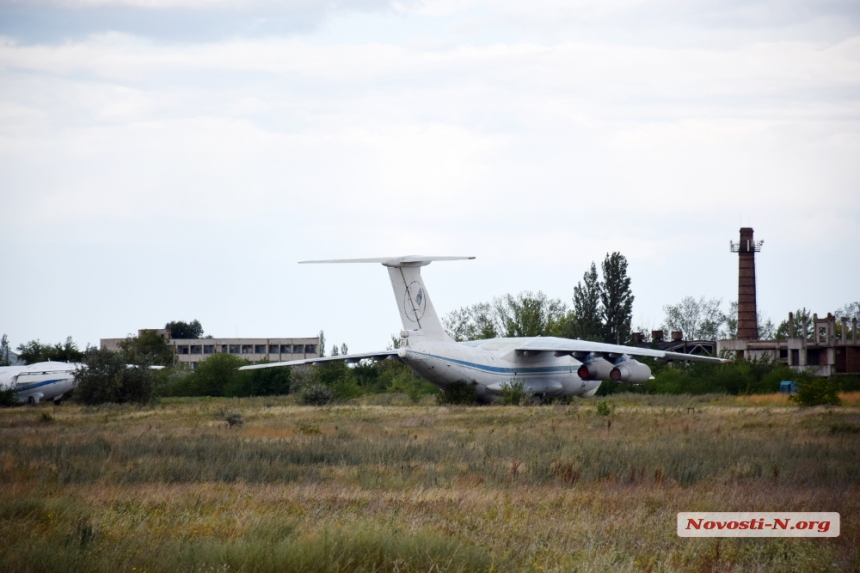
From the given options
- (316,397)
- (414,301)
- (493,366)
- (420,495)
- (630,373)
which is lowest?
(316,397)

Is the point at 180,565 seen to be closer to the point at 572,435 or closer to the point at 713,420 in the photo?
the point at 572,435

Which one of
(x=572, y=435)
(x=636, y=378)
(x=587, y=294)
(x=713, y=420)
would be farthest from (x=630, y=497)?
A: (x=587, y=294)

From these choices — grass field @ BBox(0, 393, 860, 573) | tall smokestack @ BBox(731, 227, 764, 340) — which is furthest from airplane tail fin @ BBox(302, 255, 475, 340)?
tall smokestack @ BBox(731, 227, 764, 340)

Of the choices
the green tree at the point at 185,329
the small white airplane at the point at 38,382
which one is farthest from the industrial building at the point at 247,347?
the small white airplane at the point at 38,382

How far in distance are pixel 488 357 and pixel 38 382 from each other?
2099 cm

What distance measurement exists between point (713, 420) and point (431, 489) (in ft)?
41.8

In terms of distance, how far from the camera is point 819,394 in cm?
2709

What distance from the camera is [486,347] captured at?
33469 millimetres

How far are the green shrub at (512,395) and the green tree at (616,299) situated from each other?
105ft

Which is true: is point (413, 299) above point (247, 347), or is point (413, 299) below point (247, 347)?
above

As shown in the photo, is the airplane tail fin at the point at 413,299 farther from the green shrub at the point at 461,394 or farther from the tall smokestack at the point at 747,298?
the tall smokestack at the point at 747,298

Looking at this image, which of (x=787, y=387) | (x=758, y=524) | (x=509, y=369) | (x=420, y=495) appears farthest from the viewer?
(x=787, y=387)

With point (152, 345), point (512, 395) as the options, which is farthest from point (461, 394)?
point (152, 345)

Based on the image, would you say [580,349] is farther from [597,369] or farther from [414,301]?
[414,301]
